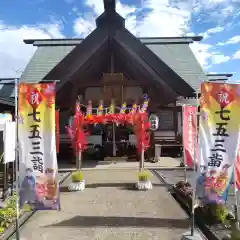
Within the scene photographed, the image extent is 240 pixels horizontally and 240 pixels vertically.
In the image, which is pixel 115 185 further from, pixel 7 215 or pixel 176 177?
pixel 7 215

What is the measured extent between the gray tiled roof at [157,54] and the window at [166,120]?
9.14ft

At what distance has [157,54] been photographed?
2252 cm

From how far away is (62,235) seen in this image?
19.3ft

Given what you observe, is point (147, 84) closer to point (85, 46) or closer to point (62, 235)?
point (85, 46)

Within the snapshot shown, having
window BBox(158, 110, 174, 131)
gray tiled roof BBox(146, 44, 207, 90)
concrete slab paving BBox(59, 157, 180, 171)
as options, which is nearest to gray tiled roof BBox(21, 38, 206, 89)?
gray tiled roof BBox(146, 44, 207, 90)

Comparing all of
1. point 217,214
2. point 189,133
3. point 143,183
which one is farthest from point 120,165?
point 217,214

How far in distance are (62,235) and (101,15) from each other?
12.8 meters

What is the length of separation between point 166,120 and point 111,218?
1231 centimetres

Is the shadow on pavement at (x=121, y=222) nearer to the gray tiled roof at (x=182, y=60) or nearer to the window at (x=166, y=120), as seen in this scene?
the window at (x=166, y=120)

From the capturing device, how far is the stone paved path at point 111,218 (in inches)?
232

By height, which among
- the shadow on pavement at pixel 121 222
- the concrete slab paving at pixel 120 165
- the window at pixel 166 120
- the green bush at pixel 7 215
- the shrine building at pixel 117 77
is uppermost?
the shrine building at pixel 117 77

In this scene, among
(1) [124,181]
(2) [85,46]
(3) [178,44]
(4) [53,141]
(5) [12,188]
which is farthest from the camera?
(3) [178,44]

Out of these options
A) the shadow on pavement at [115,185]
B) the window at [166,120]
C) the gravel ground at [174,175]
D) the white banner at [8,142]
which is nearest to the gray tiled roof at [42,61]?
the window at [166,120]

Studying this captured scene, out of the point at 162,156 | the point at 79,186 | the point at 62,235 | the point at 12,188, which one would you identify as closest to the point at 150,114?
the point at 162,156
